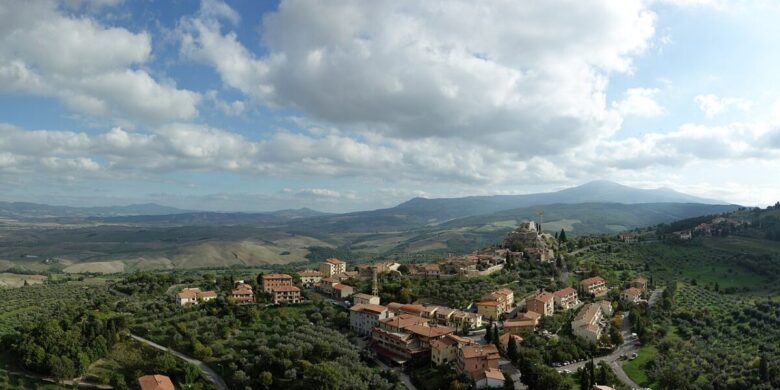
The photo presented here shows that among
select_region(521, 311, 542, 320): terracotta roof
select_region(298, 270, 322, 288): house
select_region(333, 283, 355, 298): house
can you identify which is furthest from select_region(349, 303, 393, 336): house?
select_region(298, 270, 322, 288): house

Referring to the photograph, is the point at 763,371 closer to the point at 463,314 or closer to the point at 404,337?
the point at 463,314

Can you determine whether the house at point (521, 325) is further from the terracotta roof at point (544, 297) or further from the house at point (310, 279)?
the house at point (310, 279)

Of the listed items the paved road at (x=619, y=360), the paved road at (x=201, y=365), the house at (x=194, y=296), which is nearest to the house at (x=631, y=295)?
the paved road at (x=619, y=360)

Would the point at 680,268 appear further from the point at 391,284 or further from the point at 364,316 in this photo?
the point at 364,316

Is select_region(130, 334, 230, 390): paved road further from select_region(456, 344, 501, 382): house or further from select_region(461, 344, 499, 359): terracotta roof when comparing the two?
select_region(461, 344, 499, 359): terracotta roof

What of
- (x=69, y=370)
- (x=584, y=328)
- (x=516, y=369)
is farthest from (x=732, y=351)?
(x=69, y=370)
